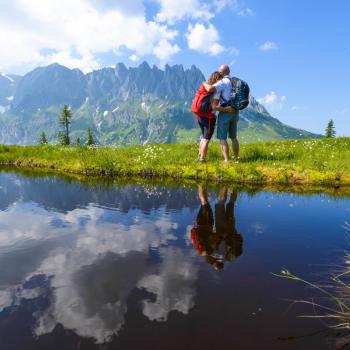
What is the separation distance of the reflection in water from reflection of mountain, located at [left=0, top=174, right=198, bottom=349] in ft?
1.13

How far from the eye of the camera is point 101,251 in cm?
625

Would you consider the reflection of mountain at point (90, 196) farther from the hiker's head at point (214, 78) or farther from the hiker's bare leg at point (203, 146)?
the hiker's head at point (214, 78)

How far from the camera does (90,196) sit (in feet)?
36.3

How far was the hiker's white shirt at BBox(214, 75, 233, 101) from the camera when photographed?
14.9 metres

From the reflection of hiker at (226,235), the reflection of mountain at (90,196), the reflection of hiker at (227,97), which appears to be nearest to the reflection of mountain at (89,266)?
the reflection of mountain at (90,196)

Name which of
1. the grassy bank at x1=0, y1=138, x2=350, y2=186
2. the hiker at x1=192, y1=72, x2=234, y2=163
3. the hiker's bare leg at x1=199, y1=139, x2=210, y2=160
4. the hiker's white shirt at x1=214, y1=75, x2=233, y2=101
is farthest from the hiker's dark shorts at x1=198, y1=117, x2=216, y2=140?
the grassy bank at x1=0, y1=138, x2=350, y2=186

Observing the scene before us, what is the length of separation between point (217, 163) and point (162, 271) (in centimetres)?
1047

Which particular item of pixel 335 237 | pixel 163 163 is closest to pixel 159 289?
pixel 335 237

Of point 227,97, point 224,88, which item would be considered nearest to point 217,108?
point 227,97

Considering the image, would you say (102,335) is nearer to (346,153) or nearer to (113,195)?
(113,195)

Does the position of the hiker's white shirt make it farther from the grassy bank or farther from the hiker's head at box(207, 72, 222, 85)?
the grassy bank

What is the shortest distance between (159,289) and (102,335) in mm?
1169

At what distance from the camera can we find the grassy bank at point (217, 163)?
14.4m

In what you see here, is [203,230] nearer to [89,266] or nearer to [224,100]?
[89,266]
